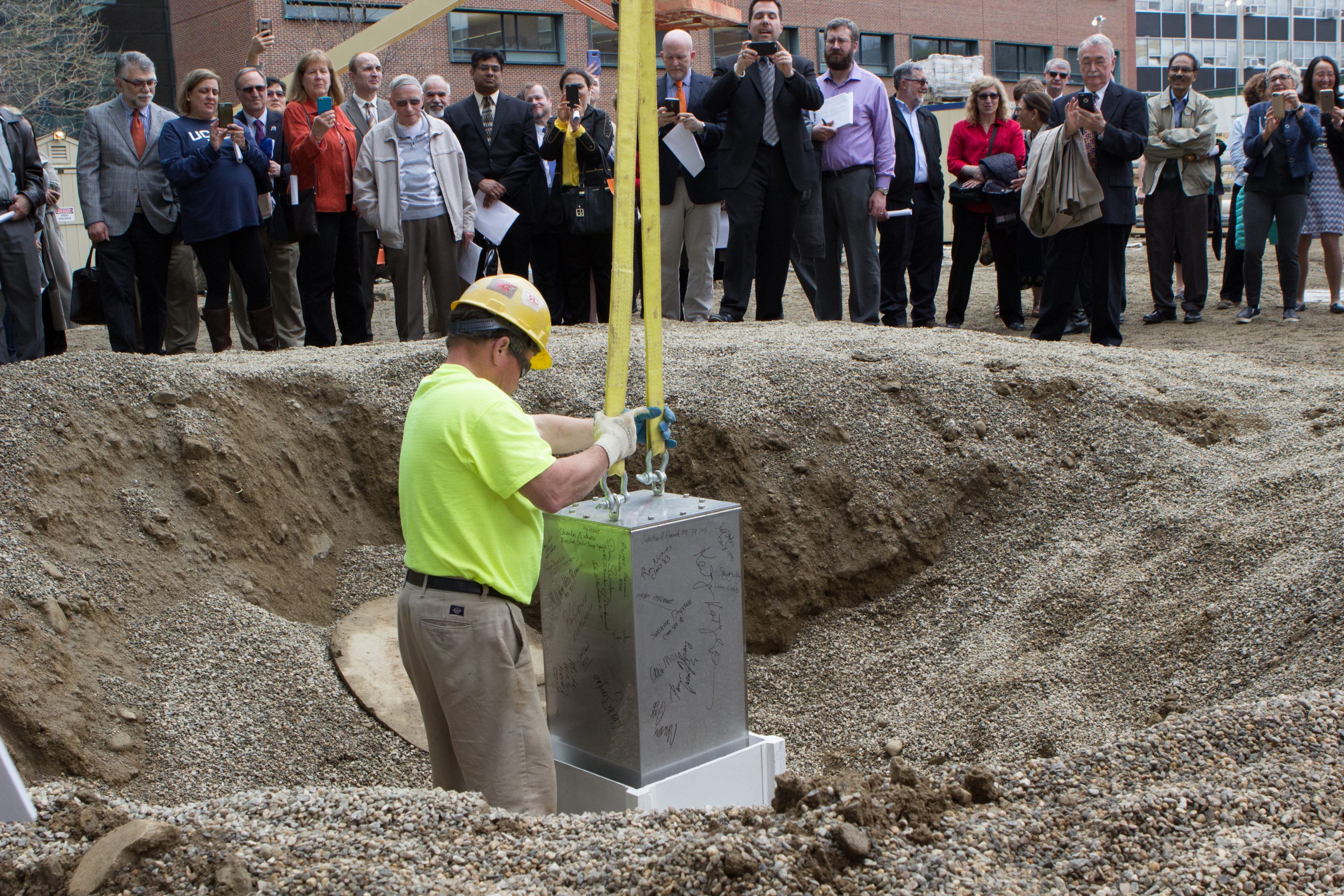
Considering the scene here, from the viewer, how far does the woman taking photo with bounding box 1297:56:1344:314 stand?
777 centimetres

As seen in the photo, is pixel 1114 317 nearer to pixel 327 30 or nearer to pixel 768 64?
pixel 768 64

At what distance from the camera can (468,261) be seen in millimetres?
6988

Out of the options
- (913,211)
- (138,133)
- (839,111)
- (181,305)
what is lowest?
(181,305)

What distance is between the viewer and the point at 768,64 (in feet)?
21.2

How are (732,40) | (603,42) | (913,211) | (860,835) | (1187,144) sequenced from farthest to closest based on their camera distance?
(732,40) < (603,42) < (913,211) < (1187,144) < (860,835)

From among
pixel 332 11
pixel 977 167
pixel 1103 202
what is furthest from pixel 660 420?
pixel 332 11

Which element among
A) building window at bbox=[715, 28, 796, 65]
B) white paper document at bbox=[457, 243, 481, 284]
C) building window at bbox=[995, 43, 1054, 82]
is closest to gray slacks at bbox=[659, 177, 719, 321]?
white paper document at bbox=[457, 243, 481, 284]

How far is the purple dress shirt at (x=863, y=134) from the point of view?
698 centimetres

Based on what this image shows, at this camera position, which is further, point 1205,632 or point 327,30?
point 327,30

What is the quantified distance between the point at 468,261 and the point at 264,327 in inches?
50.9

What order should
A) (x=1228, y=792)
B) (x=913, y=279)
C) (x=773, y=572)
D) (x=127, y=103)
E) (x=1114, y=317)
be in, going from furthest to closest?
(x=913, y=279) < (x=1114, y=317) < (x=127, y=103) < (x=773, y=572) < (x=1228, y=792)

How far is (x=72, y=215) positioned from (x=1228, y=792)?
15179 millimetres

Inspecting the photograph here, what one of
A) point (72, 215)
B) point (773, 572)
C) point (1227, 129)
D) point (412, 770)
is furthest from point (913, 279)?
point (1227, 129)

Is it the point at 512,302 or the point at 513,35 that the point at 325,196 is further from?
the point at 513,35
